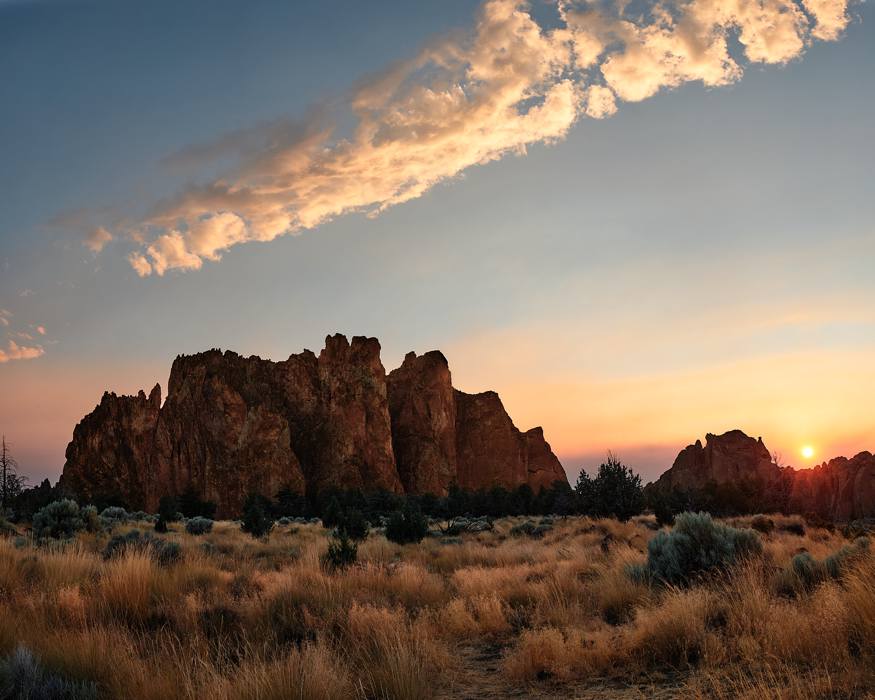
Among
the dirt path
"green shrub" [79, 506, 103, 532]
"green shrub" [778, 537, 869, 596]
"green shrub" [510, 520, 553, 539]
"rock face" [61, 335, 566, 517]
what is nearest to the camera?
the dirt path

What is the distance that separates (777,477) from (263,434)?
80.3m

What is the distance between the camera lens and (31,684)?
14.5ft

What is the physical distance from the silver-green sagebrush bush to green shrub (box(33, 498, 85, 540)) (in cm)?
1759

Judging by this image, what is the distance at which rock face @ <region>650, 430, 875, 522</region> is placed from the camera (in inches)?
2901

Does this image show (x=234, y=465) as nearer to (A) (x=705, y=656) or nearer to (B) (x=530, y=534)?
(B) (x=530, y=534)

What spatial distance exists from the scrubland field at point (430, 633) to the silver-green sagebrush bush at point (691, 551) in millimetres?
234

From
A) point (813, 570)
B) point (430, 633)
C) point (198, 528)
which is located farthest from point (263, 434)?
point (813, 570)

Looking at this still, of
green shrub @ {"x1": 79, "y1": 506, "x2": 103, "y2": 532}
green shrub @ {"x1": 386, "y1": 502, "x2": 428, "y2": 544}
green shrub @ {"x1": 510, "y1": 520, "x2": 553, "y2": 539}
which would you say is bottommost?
green shrub @ {"x1": 510, "y1": 520, "x2": 553, "y2": 539}

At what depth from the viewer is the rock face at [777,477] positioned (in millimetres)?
73688

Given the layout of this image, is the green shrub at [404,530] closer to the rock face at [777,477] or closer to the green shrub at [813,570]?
the green shrub at [813,570]

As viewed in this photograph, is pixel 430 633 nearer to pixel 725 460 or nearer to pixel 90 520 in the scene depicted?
pixel 90 520

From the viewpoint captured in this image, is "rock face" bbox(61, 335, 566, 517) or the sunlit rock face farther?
the sunlit rock face

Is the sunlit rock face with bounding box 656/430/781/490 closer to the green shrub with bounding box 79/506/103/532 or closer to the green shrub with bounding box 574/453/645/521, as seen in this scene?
the green shrub with bounding box 574/453/645/521

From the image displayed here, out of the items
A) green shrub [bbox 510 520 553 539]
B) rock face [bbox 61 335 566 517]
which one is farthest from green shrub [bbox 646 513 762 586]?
rock face [bbox 61 335 566 517]
